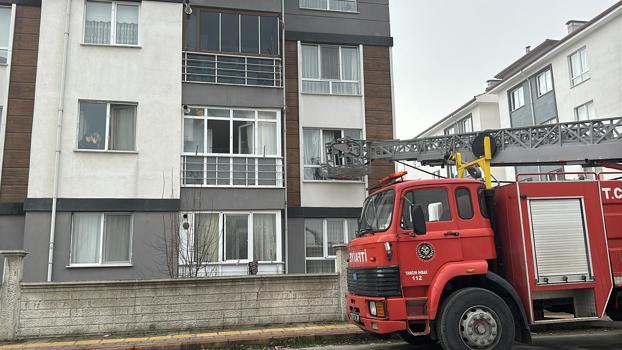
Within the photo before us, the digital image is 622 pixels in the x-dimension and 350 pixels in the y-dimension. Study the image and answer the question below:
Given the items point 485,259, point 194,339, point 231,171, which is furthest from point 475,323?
point 231,171

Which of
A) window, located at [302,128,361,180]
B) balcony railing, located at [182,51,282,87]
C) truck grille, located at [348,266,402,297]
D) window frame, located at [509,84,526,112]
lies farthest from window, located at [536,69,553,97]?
truck grille, located at [348,266,402,297]

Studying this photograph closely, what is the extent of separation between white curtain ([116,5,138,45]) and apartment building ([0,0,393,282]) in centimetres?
3

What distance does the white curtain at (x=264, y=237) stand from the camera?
14672 millimetres

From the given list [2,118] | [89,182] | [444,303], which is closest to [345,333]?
[444,303]

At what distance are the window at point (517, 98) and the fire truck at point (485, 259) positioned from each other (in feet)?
71.9

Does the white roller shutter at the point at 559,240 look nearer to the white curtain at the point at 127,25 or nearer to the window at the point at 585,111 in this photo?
the white curtain at the point at 127,25

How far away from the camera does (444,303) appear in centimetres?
748

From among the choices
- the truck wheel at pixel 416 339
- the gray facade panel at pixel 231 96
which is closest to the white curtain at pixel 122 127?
the gray facade panel at pixel 231 96

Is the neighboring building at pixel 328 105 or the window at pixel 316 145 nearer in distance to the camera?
the neighboring building at pixel 328 105

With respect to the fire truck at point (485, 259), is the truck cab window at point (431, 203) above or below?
above

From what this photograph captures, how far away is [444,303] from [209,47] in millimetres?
10988

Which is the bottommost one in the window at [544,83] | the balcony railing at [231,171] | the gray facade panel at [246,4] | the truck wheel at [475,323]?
the truck wheel at [475,323]

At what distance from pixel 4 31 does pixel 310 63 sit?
918 centimetres

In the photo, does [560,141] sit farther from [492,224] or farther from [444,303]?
[444,303]
